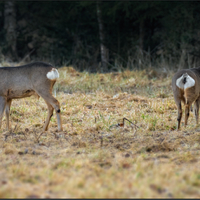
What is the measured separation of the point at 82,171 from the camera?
3.51 metres

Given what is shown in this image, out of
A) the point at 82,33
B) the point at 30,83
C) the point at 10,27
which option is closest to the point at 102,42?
the point at 82,33

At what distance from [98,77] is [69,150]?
22.7ft

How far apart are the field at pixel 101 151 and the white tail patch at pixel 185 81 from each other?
72 cm

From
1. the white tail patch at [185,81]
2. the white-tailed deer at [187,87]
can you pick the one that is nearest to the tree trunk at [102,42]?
the white-tailed deer at [187,87]

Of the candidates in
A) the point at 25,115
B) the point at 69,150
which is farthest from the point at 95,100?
the point at 69,150

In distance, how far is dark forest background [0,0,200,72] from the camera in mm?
15547

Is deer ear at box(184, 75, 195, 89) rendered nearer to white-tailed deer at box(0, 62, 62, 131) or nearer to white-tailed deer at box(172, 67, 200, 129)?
white-tailed deer at box(172, 67, 200, 129)

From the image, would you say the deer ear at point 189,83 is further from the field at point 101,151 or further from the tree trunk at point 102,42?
the tree trunk at point 102,42

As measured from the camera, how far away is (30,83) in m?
5.86

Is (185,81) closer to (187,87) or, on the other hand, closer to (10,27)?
(187,87)

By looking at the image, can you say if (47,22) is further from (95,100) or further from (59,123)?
(59,123)

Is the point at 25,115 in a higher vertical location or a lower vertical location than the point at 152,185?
higher

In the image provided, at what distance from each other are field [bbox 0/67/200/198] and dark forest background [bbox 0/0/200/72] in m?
7.26

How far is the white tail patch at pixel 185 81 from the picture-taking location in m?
5.69
